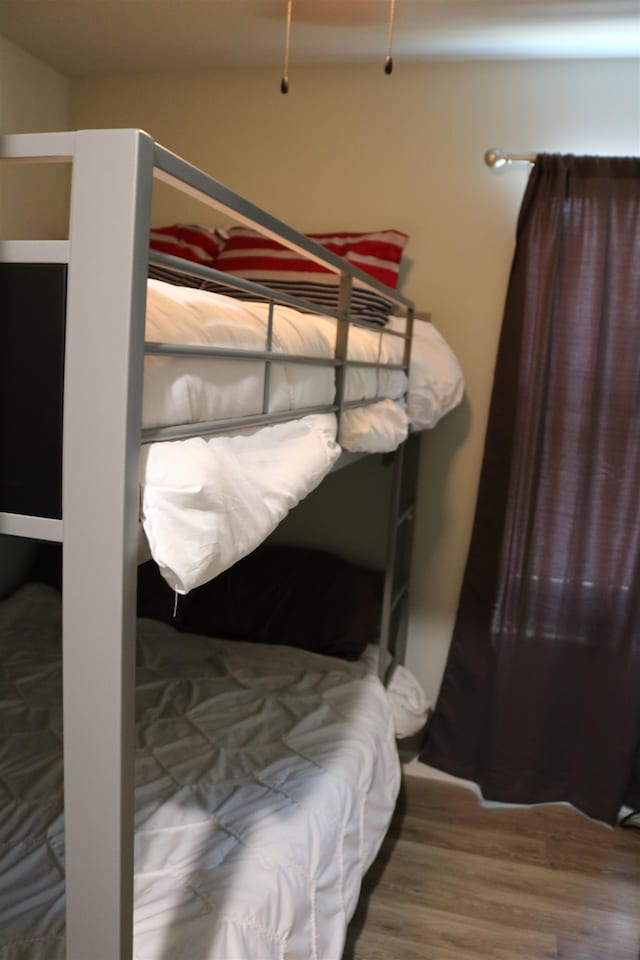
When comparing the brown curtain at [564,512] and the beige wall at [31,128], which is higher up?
the beige wall at [31,128]

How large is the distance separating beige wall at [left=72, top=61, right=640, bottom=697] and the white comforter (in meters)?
1.18

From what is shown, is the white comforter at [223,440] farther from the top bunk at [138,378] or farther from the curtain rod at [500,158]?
the curtain rod at [500,158]

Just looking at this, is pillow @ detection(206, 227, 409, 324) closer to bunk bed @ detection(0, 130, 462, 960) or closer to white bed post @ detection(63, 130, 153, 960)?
bunk bed @ detection(0, 130, 462, 960)

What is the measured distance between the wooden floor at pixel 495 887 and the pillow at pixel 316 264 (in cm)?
160

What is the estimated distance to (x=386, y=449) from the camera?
6.10 feet

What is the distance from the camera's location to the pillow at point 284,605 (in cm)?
257

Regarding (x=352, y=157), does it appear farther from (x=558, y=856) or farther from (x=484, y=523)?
(x=558, y=856)

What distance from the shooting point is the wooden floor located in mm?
2008

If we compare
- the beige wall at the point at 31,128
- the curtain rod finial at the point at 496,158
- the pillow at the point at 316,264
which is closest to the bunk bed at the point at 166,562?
the pillow at the point at 316,264

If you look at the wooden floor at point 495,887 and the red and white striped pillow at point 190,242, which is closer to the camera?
the wooden floor at point 495,887

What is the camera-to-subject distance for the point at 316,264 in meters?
2.54

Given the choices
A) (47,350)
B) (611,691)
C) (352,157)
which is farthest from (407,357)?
(47,350)

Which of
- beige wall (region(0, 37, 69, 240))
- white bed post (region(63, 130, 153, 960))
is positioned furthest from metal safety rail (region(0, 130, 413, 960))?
beige wall (region(0, 37, 69, 240))

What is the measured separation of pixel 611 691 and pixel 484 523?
69 cm
